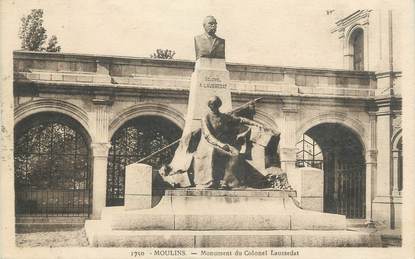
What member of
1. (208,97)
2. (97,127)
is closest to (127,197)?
(208,97)

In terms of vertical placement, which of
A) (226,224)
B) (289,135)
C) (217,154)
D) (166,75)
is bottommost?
(226,224)

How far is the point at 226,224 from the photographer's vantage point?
10.6m

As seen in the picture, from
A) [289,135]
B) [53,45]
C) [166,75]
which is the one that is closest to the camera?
[166,75]

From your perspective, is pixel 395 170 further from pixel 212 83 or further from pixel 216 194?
pixel 216 194

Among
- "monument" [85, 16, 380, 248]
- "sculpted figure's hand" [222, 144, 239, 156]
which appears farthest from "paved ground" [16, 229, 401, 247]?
"sculpted figure's hand" [222, 144, 239, 156]

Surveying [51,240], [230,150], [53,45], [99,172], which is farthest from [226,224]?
[53,45]

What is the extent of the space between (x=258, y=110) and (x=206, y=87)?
362 inches

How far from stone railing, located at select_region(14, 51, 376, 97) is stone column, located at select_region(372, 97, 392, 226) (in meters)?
0.86

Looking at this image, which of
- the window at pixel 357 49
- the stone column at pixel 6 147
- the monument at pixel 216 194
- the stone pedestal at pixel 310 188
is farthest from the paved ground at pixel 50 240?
the window at pixel 357 49

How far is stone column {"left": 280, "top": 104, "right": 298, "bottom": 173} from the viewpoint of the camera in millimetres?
21078

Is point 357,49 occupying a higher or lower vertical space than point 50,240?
higher

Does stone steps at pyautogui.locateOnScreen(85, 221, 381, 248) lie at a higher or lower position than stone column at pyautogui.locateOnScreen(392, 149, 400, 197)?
lower

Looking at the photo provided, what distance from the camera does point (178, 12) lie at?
1455cm

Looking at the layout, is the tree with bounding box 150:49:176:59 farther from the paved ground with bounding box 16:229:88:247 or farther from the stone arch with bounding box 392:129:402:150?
the paved ground with bounding box 16:229:88:247
